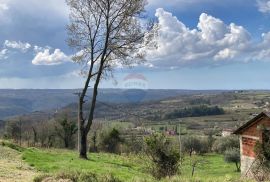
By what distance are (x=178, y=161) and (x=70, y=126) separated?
54103mm

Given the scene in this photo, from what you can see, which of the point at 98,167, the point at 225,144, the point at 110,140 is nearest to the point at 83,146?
the point at 98,167

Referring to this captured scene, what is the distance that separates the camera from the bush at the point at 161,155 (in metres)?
18.8

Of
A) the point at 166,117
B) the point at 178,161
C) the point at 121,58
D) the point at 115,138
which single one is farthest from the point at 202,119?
the point at 178,161

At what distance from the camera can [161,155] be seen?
18984mm

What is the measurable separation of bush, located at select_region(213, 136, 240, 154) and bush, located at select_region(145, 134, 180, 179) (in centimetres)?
7207

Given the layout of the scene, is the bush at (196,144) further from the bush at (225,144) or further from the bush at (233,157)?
the bush at (233,157)

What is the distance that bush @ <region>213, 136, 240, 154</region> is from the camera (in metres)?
90.7

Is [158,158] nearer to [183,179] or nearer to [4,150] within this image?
[183,179]

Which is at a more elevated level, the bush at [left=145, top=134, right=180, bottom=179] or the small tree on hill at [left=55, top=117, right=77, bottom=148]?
the bush at [left=145, top=134, right=180, bottom=179]

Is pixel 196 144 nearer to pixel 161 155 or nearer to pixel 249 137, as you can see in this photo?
pixel 249 137

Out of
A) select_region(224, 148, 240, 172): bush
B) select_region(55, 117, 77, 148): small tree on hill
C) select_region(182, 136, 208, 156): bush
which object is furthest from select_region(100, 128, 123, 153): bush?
select_region(182, 136, 208, 156): bush

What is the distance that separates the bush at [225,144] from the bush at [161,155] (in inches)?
2837

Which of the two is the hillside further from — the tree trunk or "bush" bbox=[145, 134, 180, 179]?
the tree trunk

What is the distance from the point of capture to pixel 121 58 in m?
32.3
